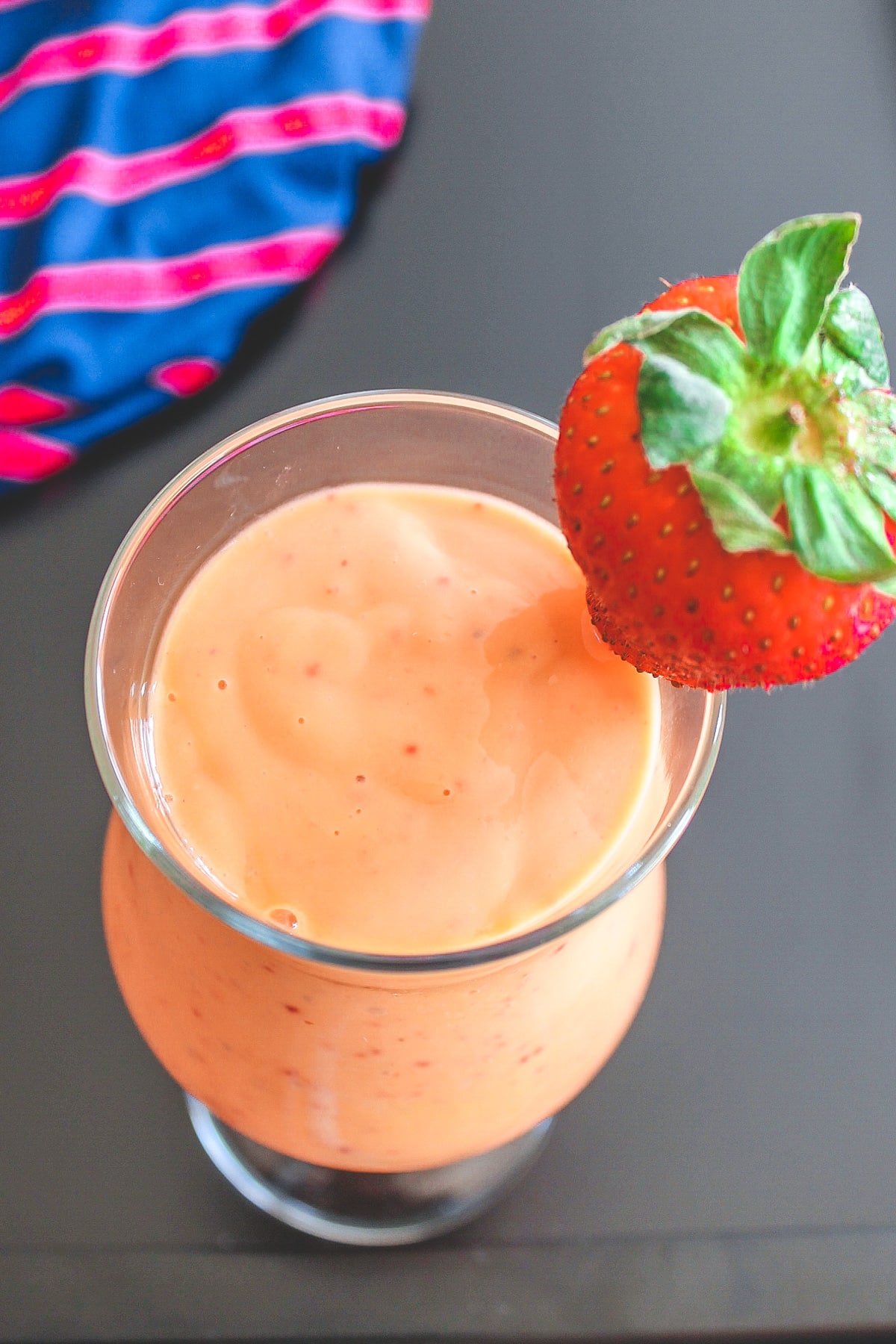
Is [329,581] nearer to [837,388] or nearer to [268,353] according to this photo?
[837,388]

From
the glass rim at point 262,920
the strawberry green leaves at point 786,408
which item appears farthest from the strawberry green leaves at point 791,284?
the glass rim at point 262,920

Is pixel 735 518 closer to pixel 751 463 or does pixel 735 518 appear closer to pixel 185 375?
pixel 751 463

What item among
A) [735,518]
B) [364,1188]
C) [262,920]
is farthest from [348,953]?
[364,1188]

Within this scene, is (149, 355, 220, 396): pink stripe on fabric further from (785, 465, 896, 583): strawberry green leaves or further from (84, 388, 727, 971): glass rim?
(785, 465, 896, 583): strawberry green leaves

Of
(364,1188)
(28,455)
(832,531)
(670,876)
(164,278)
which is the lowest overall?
(364,1188)

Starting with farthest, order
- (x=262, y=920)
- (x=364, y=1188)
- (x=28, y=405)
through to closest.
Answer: (x=28, y=405)
(x=364, y=1188)
(x=262, y=920)

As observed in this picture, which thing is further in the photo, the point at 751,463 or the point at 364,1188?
the point at 364,1188
